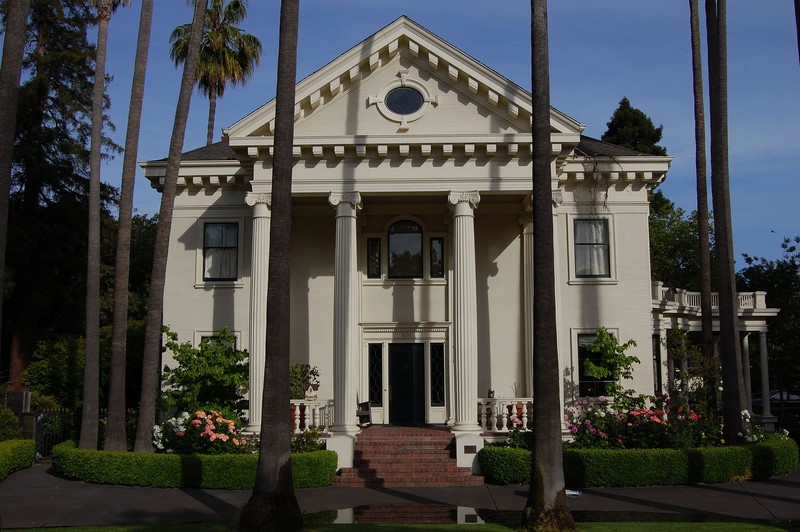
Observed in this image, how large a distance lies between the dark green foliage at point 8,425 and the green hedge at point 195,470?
14.2ft

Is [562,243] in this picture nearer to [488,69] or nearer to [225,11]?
[488,69]

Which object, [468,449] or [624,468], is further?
[468,449]

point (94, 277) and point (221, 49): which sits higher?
point (221, 49)

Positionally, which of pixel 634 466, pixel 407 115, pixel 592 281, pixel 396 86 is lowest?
pixel 634 466

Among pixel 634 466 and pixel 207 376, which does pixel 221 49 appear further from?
pixel 634 466

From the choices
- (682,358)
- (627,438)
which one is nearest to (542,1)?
(627,438)

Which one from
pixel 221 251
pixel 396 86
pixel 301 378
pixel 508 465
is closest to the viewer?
pixel 508 465

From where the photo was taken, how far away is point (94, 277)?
21.7m

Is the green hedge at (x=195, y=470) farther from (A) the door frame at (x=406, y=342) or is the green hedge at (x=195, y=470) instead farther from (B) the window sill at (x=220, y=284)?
(B) the window sill at (x=220, y=284)

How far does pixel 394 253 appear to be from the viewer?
24.6 meters

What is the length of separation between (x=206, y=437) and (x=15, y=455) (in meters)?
5.16

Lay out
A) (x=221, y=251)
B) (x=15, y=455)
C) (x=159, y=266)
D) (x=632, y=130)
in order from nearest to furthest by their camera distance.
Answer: (x=15, y=455)
(x=159, y=266)
(x=221, y=251)
(x=632, y=130)

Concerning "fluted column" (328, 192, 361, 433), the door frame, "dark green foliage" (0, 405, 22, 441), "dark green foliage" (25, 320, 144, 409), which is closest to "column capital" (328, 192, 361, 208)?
"fluted column" (328, 192, 361, 433)

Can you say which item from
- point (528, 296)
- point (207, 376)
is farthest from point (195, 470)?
point (528, 296)
